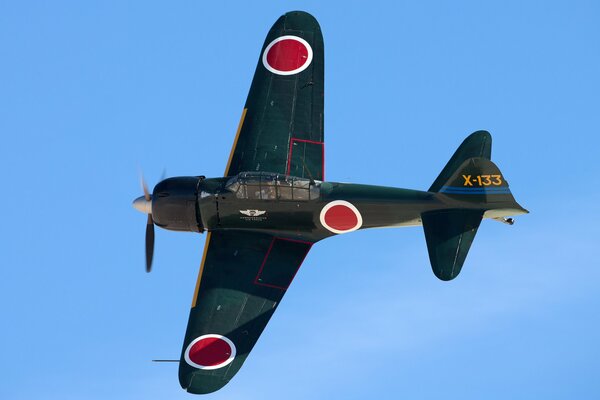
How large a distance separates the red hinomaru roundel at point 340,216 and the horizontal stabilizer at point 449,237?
63.1 inches

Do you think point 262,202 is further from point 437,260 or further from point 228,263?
point 437,260

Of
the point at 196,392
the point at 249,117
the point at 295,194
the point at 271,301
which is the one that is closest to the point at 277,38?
the point at 249,117

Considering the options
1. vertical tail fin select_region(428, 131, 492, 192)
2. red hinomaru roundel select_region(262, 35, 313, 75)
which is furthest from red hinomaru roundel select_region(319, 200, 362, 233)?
red hinomaru roundel select_region(262, 35, 313, 75)

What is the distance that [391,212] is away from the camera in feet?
113

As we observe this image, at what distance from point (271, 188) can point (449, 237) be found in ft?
14.1

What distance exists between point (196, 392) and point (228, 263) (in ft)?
10.6

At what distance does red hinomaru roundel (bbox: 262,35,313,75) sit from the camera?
36.6 metres

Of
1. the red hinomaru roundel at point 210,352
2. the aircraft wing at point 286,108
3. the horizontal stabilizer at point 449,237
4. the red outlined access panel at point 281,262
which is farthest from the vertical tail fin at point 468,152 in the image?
the red hinomaru roundel at point 210,352

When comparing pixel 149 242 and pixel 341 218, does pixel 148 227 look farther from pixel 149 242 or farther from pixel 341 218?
pixel 341 218

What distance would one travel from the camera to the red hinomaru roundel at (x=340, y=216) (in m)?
34.6

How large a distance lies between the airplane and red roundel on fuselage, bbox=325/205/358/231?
2cm

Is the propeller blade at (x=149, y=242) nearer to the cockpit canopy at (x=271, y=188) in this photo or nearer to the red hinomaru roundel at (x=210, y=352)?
the cockpit canopy at (x=271, y=188)

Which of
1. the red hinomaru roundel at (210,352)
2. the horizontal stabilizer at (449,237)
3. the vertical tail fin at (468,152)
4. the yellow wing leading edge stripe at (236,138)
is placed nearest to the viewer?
the horizontal stabilizer at (449,237)

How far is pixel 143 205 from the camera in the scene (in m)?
35.4
